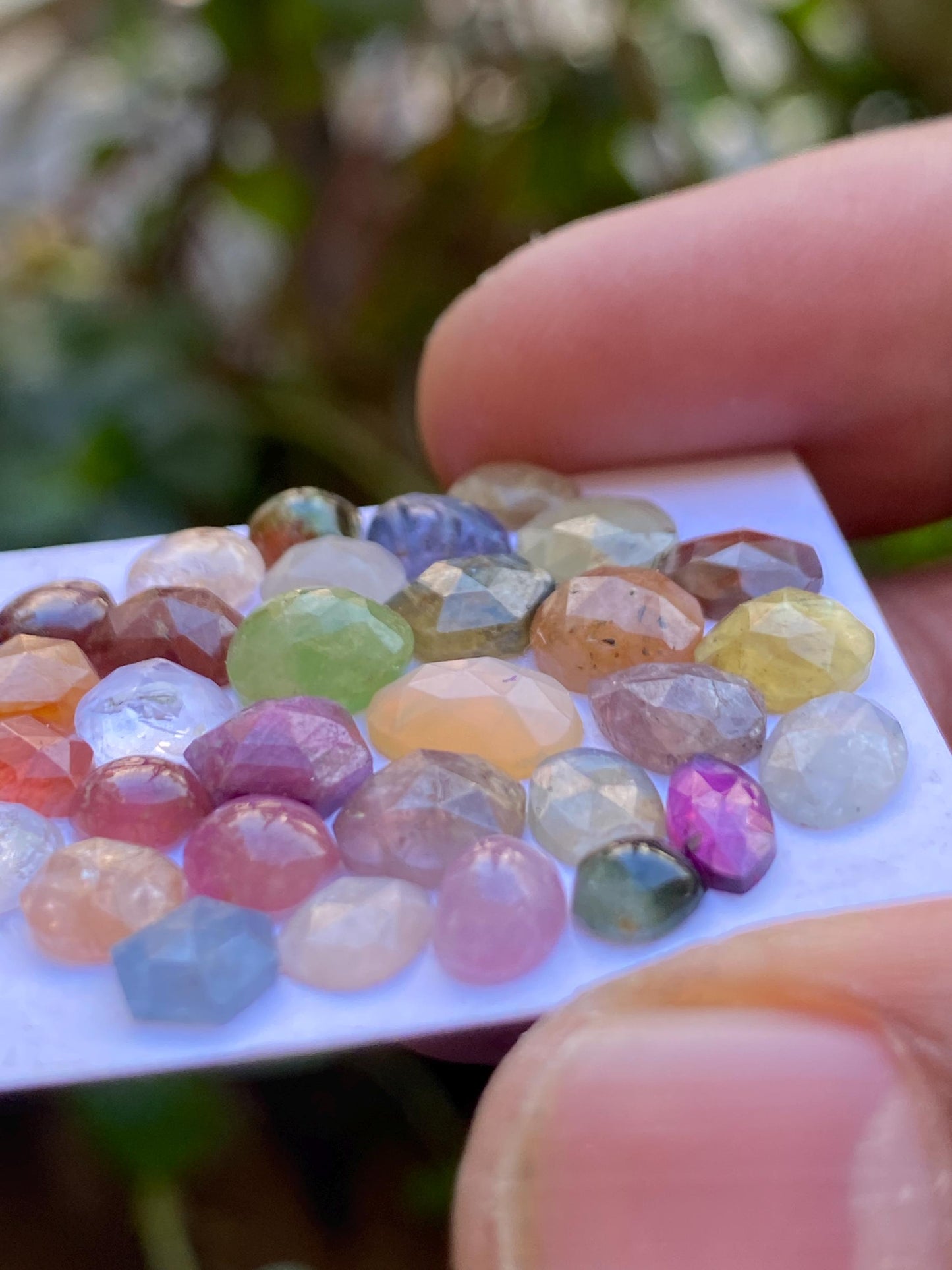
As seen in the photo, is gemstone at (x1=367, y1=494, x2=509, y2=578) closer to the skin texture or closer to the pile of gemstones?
the pile of gemstones

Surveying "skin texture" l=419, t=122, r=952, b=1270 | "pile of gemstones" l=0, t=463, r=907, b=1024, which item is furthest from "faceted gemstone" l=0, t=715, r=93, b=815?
"skin texture" l=419, t=122, r=952, b=1270

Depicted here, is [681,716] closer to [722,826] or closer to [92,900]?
[722,826]

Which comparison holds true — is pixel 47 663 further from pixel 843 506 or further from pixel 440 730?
pixel 843 506

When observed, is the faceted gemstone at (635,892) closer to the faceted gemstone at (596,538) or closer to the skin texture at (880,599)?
the skin texture at (880,599)

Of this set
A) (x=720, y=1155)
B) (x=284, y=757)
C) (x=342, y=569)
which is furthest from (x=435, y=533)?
(x=720, y=1155)

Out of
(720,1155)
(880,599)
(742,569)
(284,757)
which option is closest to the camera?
(720,1155)

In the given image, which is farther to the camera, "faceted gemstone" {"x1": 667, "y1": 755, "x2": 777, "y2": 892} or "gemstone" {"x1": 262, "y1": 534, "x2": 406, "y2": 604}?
"gemstone" {"x1": 262, "y1": 534, "x2": 406, "y2": 604}

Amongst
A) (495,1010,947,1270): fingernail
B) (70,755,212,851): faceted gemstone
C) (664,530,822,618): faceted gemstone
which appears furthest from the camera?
(664,530,822,618): faceted gemstone

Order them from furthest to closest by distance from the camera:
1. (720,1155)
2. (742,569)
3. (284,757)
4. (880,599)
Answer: (880,599)
(742,569)
(284,757)
(720,1155)
